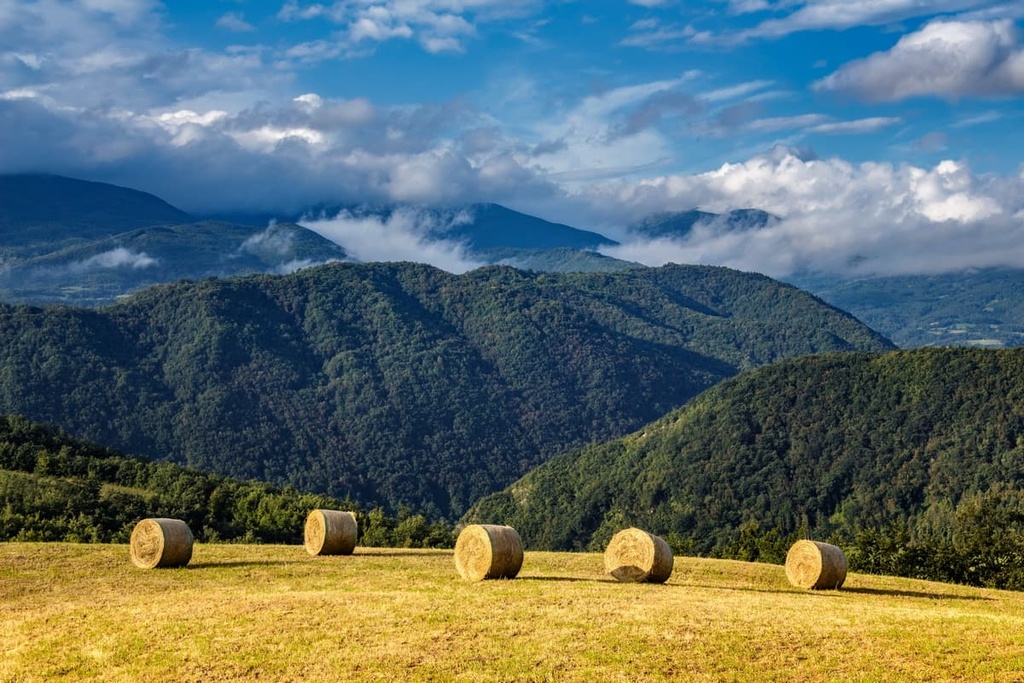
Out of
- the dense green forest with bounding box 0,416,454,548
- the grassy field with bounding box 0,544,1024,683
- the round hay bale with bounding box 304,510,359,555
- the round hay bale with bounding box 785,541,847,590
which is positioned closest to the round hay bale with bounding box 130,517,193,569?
the grassy field with bounding box 0,544,1024,683

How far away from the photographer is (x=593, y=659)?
19.9 m

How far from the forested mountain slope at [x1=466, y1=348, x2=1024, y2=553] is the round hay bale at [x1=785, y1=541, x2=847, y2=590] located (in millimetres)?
100795

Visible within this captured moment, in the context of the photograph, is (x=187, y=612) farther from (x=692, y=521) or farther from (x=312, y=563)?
(x=692, y=521)

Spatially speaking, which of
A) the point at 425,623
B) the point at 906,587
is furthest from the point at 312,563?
the point at 906,587

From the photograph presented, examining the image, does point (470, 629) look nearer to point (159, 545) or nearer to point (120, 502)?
point (159, 545)

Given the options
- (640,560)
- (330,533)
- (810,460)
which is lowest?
(810,460)

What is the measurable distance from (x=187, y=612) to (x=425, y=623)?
18.5 ft

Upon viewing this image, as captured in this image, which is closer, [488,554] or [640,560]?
[488,554]

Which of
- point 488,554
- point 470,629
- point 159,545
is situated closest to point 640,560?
point 488,554

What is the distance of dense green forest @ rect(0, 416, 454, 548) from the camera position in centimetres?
4762

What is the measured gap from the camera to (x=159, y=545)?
32312 millimetres

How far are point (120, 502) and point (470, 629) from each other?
36.4 metres

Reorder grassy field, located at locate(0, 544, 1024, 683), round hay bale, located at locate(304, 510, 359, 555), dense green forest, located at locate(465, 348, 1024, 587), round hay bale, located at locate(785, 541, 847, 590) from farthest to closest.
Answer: dense green forest, located at locate(465, 348, 1024, 587) → round hay bale, located at locate(304, 510, 359, 555) → round hay bale, located at locate(785, 541, 847, 590) → grassy field, located at locate(0, 544, 1024, 683)

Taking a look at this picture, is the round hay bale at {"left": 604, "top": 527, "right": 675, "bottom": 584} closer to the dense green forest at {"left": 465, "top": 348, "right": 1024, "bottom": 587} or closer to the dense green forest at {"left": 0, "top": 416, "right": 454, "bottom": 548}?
the dense green forest at {"left": 0, "top": 416, "right": 454, "bottom": 548}
